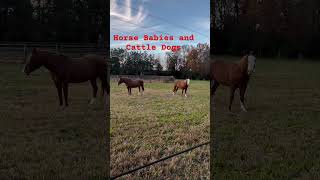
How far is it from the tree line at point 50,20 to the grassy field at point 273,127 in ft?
3.10

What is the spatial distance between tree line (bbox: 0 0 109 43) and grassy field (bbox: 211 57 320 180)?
3.10 feet

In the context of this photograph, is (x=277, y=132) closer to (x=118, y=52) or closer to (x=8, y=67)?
(x=118, y=52)

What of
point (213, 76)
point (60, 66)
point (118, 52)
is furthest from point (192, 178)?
point (60, 66)

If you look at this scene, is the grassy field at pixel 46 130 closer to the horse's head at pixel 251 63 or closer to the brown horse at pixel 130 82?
the brown horse at pixel 130 82

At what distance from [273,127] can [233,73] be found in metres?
0.59

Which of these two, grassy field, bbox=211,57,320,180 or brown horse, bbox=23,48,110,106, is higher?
brown horse, bbox=23,48,110,106

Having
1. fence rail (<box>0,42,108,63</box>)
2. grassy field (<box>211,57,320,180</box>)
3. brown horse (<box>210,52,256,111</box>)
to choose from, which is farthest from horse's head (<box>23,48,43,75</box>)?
grassy field (<box>211,57,320,180</box>)

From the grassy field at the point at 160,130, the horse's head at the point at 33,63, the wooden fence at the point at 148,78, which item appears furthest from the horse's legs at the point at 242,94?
the horse's head at the point at 33,63

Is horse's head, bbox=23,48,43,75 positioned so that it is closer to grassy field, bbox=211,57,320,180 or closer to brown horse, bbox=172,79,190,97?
brown horse, bbox=172,79,190,97

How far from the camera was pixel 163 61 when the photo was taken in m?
1.76

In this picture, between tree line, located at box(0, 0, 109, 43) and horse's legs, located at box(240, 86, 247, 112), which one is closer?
tree line, located at box(0, 0, 109, 43)

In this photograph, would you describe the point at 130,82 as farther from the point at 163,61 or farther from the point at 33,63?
the point at 33,63

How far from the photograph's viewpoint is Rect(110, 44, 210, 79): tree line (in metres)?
1.73

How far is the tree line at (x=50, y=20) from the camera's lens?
1898 millimetres
